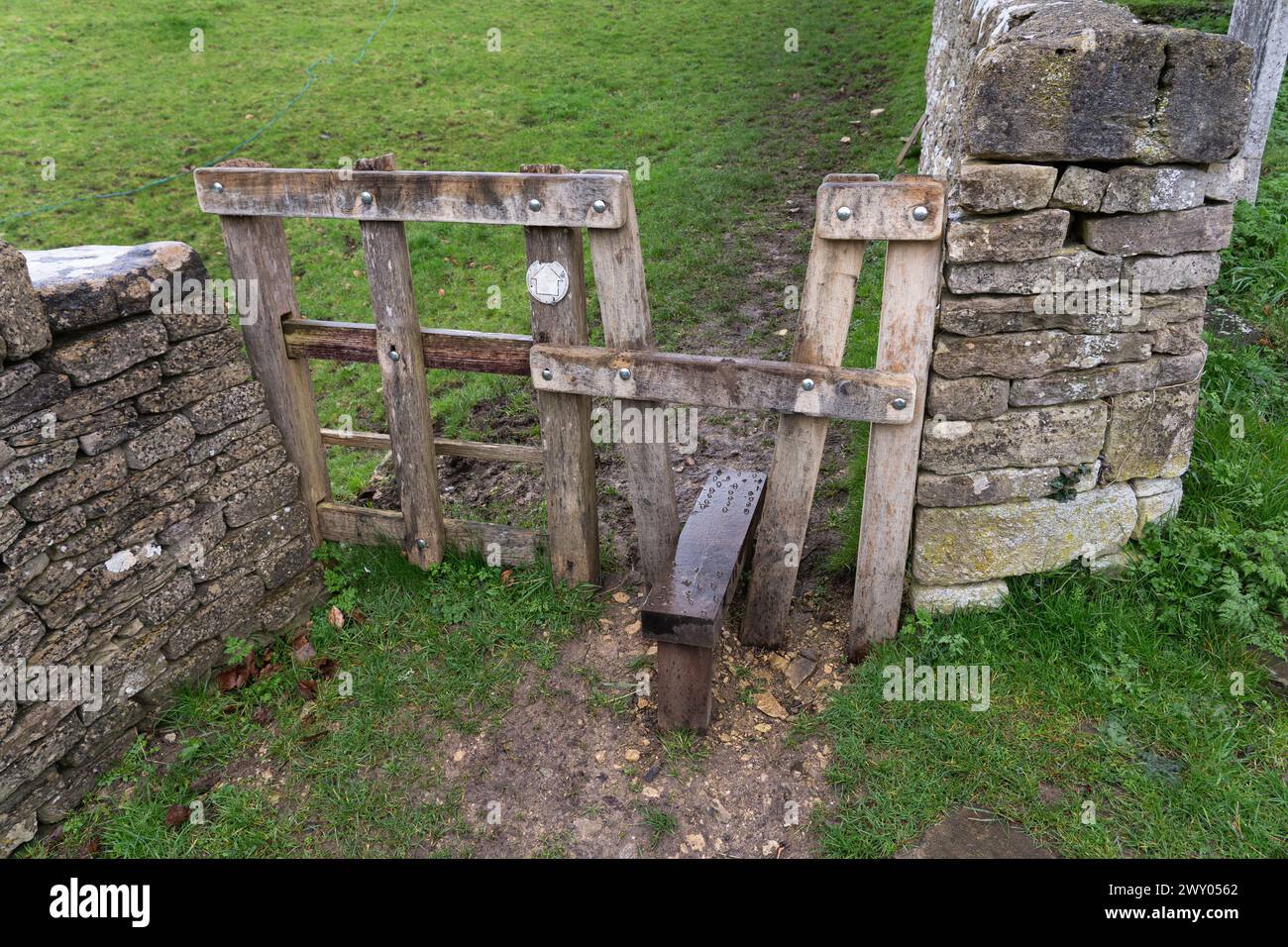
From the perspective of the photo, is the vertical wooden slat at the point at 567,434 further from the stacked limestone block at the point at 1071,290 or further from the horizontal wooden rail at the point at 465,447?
the stacked limestone block at the point at 1071,290

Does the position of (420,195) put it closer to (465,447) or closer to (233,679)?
(465,447)


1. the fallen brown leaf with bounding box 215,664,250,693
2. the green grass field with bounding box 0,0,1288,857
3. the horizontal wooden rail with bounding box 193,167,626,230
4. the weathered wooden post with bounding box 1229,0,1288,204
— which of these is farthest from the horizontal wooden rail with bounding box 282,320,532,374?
the weathered wooden post with bounding box 1229,0,1288,204

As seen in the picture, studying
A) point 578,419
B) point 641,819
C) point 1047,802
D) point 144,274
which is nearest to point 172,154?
point 144,274

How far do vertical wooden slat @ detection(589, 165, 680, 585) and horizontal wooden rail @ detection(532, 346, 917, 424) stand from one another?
128 mm

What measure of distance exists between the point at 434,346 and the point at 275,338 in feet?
2.81

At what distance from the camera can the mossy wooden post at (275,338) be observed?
4.30 meters

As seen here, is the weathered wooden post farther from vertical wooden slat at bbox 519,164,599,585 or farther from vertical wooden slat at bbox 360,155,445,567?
vertical wooden slat at bbox 360,155,445,567

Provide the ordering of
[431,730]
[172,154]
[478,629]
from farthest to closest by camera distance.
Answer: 1. [172,154]
2. [478,629]
3. [431,730]

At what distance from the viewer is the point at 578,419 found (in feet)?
13.8

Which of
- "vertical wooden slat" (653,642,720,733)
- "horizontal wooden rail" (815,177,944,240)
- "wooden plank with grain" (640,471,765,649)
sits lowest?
"vertical wooden slat" (653,642,720,733)

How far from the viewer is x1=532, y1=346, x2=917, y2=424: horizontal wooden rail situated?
3570mm

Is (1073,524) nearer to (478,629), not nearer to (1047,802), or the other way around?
(1047,802)

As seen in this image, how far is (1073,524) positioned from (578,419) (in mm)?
2301

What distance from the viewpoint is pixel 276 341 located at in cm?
444
